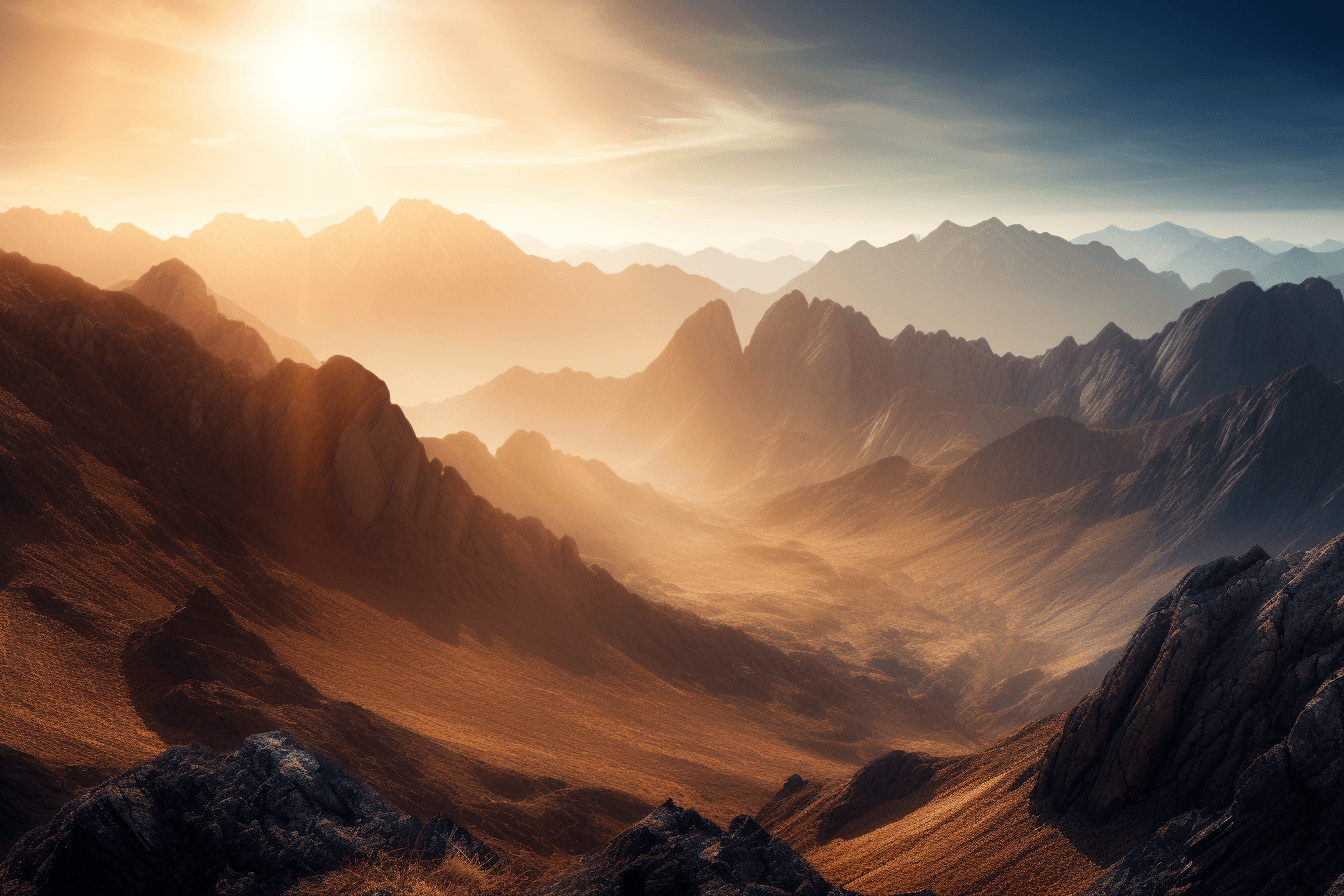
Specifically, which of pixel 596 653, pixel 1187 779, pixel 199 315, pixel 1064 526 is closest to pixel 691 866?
pixel 1187 779

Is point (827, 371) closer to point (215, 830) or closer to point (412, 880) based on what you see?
point (412, 880)

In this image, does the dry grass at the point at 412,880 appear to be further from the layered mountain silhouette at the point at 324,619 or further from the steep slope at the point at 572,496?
the steep slope at the point at 572,496

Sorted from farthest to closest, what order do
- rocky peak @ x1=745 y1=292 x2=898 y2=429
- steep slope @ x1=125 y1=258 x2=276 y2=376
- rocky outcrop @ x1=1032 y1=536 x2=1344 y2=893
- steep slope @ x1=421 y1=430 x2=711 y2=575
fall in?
1. rocky peak @ x1=745 y1=292 x2=898 y2=429
2. steep slope @ x1=421 y1=430 x2=711 y2=575
3. steep slope @ x1=125 y1=258 x2=276 y2=376
4. rocky outcrop @ x1=1032 y1=536 x2=1344 y2=893

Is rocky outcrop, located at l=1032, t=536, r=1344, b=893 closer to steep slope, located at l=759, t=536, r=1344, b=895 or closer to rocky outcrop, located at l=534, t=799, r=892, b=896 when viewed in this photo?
steep slope, located at l=759, t=536, r=1344, b=895

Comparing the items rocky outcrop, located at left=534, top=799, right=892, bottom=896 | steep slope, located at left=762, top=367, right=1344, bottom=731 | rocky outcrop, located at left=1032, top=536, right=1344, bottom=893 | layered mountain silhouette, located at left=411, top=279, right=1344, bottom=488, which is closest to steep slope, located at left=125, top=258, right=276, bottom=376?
rocky outcrop, located at left=534, top=799, right=892, bottom=896

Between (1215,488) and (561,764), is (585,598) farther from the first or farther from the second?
(1215,488)

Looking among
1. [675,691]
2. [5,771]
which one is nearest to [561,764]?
[675,691]

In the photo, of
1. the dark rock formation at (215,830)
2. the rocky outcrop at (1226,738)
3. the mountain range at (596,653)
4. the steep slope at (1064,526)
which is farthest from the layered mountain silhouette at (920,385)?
the dark rock formation at (215,830)
